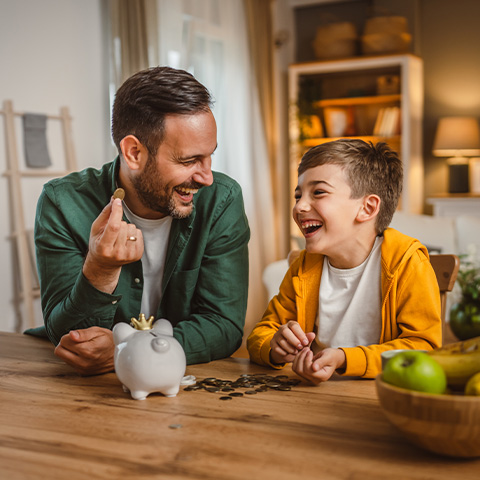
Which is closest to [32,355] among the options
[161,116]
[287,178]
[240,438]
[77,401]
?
[77,401]

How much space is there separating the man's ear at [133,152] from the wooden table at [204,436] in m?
0.58

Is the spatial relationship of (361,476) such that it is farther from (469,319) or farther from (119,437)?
(469,319)

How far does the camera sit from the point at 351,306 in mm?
1353

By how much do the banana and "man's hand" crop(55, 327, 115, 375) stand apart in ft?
2.07

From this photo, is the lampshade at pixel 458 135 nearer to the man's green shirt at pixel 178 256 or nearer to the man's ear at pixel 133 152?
the man's green shirt at pixel 178 256

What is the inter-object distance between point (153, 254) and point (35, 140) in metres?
2.19

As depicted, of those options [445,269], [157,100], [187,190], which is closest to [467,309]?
[445,269]

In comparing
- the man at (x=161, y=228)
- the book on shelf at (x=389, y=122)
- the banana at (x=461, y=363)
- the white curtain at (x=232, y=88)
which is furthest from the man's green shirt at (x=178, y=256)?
the book on shelf at (x=389, y=122)

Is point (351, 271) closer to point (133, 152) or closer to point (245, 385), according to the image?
point (245, 385)

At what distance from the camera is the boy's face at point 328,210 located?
4.40 feet

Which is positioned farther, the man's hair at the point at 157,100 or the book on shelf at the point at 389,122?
the book on shelf at the point at 389,122

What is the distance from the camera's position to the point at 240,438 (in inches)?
33.9

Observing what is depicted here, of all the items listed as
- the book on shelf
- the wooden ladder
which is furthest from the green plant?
the book on shelf

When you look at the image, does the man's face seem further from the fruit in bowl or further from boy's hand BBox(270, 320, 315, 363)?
the fruit in bowl
